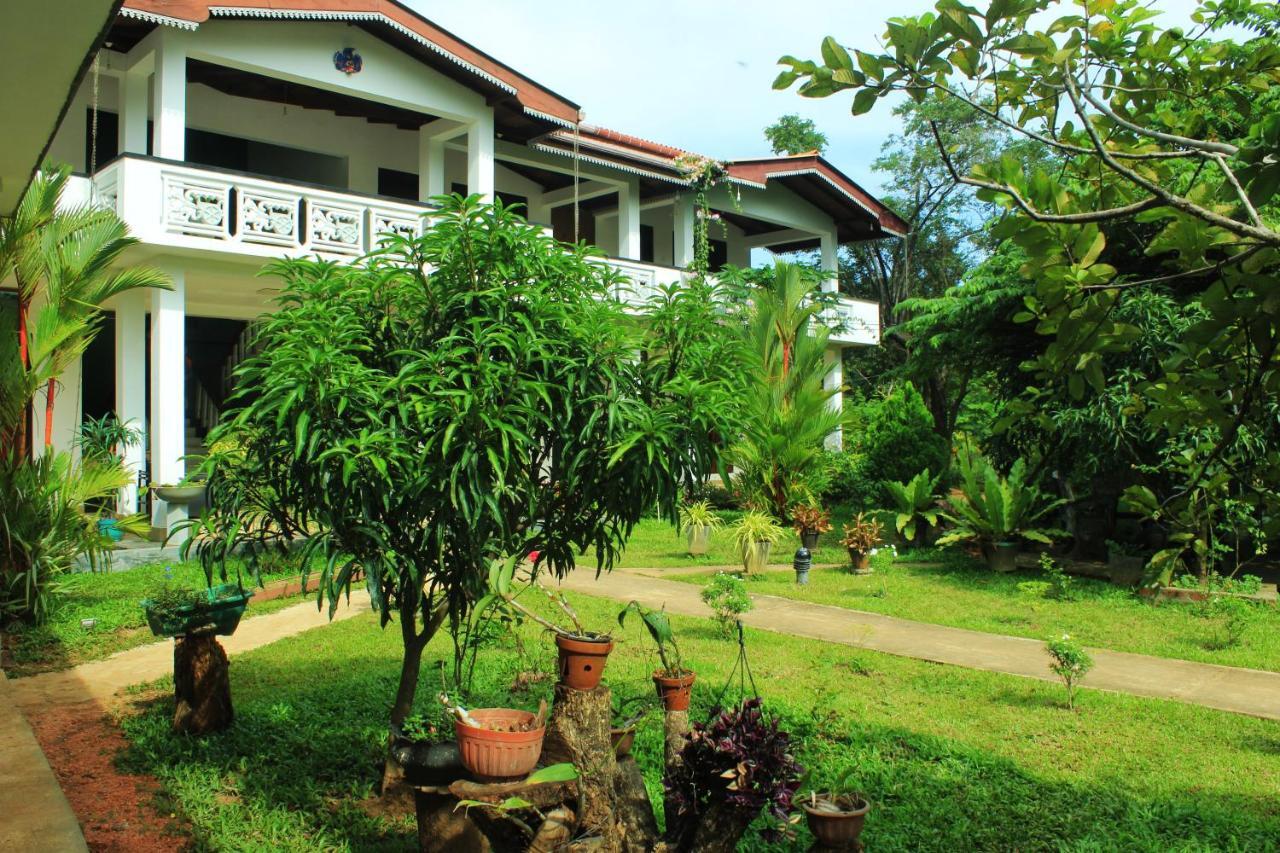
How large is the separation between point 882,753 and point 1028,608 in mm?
4911

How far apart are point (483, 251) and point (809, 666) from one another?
4.29 metres

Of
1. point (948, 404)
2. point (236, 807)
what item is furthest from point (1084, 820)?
point (948, 404)

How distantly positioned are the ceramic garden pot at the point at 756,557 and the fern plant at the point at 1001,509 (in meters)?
2.11

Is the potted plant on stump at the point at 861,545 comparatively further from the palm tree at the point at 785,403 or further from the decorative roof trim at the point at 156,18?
the decorative roof trim at the point at 156,18

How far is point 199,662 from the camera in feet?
18.6

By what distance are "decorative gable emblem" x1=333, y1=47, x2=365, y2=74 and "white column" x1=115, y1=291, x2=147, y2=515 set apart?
389cm

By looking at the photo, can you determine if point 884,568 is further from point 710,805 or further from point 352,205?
point 710,805

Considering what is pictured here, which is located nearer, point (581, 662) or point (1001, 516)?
point (581, 662)

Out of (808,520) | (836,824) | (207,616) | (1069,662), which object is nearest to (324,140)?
(808,520)

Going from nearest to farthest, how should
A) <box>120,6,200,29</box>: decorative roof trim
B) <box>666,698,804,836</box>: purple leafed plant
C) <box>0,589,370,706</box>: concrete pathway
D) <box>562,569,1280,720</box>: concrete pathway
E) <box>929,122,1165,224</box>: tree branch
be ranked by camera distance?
<box>929,122,1165,224</box>: tree branch → <box>666,698,804,836</box>: purple leafed plant → <box>0,589,370,706</box>: concrete pathway → <box>562,569,1280,720</box>: concrete pathway → <box>120,6,200,29</box>: decorative roof trim

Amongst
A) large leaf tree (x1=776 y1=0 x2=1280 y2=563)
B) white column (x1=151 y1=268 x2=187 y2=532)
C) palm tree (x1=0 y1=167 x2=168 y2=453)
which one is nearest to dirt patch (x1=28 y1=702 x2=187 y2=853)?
palm tree (x1=0 y1=167 x2=168 y2=453)

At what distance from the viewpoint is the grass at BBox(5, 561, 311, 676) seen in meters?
7.59

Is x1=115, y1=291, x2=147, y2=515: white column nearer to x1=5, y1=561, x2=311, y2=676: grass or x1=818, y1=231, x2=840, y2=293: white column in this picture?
x1=5, y1=561, x2=311, y2=676: grass

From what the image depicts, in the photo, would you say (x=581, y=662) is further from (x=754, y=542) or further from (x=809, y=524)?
(x=809, y=524)
